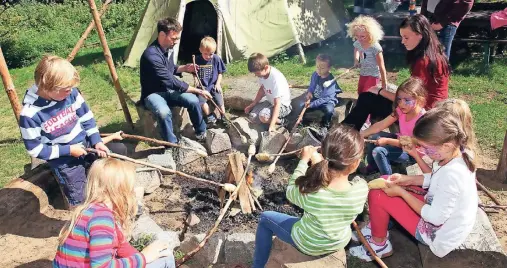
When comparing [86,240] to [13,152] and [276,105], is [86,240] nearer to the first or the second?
[276,105]

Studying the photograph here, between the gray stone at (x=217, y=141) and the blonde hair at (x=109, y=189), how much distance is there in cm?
287

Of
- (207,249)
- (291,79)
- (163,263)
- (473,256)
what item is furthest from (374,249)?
(291,79)

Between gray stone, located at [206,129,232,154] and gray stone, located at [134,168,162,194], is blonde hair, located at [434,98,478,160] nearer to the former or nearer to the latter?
gray stone, located at [206,129,232,154]

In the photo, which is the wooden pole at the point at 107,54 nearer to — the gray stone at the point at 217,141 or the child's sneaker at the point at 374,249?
the gray stone at the point at 217,141

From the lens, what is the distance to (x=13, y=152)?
630cm

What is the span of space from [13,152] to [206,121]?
2805 mm

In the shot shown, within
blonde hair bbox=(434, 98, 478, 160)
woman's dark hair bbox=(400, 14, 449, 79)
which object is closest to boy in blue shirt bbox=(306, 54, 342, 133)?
woman's dark hair bbox=(400, 14, 449, 79)

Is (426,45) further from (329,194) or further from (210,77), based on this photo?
(210,77)

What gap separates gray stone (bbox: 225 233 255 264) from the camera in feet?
12.5

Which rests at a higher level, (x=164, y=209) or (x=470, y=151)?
(x=470, y=151)

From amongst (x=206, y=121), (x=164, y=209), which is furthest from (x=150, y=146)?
(x=164, y=209)

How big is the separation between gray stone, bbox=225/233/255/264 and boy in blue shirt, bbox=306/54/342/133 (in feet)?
Answer: 7.16

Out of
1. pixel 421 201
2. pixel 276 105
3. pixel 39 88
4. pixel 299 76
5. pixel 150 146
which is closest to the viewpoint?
pixel 421 201

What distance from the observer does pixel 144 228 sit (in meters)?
4.00
